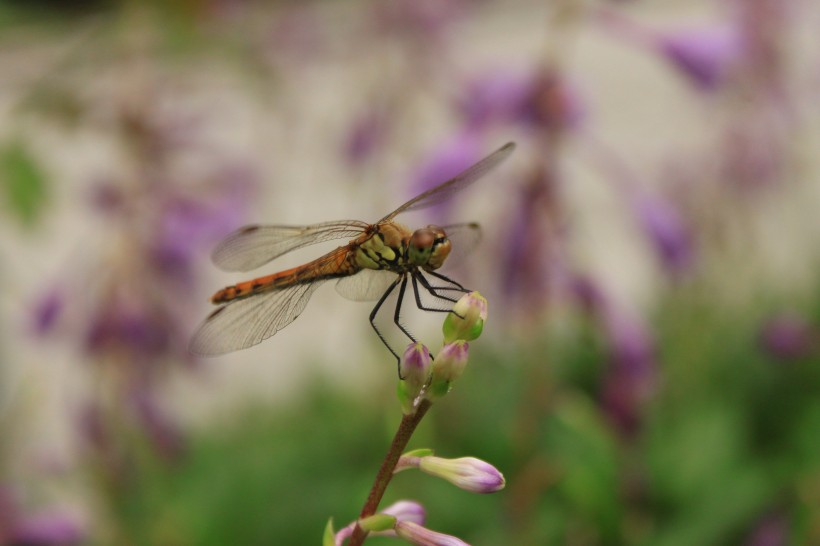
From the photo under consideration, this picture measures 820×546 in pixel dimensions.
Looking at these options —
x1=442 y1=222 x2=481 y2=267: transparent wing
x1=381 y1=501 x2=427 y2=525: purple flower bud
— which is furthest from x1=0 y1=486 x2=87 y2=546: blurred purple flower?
x1=381 y1=501 x2=427 y2=525: purple flower bud

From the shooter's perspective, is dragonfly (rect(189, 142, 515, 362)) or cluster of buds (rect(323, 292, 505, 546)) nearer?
cluster of buds (rect(323, 292, 505, 546))

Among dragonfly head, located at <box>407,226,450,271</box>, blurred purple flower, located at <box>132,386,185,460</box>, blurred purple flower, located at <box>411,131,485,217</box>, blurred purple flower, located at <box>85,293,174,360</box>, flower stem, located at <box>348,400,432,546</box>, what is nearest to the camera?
flower stem, located at <box>348,400,432,546</box>

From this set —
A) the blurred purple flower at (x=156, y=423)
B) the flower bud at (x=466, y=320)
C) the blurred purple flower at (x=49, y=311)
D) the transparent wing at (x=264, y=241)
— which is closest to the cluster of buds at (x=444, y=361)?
the flower bud at (x=466, y=320)

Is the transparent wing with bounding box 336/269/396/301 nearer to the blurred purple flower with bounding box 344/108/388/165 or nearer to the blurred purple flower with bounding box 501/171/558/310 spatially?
the blurred purple flower with bounding box 501/171/558/310

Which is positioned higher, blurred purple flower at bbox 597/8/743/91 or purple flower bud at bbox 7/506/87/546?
blurred purple flower at bbox 597/8/743/91

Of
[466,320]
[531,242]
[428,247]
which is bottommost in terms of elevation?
[466,320]

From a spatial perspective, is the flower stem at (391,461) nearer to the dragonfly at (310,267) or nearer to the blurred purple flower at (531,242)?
the dragonfly at (310,267)

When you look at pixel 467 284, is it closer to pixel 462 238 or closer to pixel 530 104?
pixel 530 104

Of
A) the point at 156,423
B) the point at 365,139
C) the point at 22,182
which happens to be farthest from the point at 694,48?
the point at 156,423
